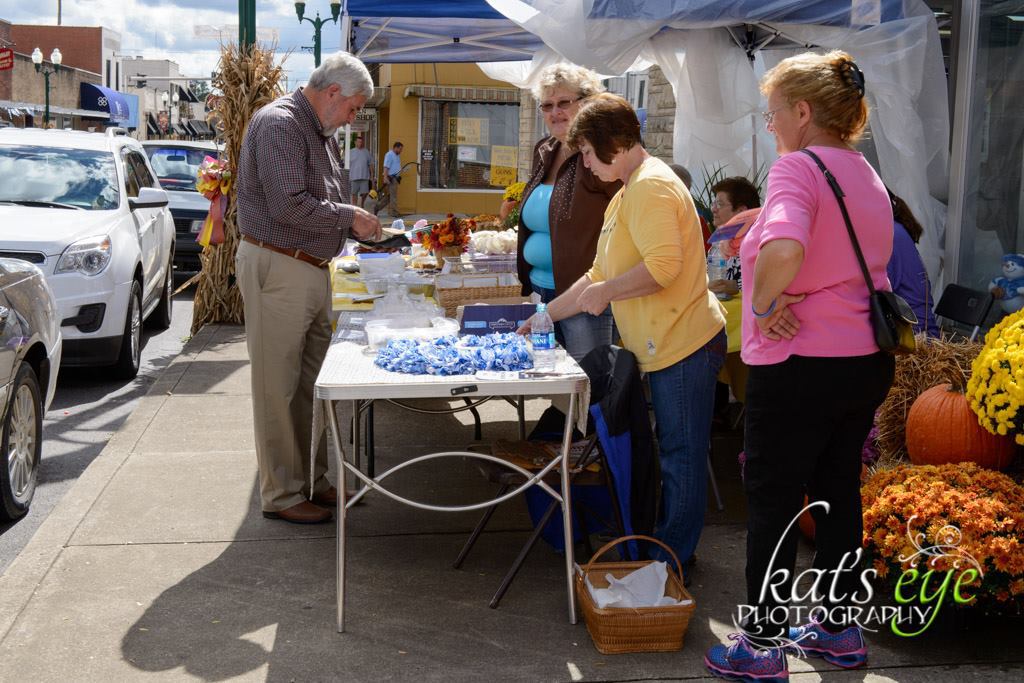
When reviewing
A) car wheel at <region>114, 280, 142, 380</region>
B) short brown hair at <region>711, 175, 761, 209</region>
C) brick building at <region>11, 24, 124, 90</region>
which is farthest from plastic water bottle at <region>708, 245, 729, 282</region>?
brick building at <region>11, 24, 124, 90</region>

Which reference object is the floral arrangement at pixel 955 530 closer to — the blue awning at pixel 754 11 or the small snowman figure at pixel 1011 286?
the small snowman figure at pixel 1011 286

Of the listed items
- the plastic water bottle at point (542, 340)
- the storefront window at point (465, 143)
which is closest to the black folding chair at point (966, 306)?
the plastic water bottle at point (542, 340)

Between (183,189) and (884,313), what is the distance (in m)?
13.2

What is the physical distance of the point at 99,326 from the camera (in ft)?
26.5

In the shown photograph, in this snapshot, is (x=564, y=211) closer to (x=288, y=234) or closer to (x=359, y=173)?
(x=288, y=234)

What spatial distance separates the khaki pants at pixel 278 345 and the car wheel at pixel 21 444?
1204 mm

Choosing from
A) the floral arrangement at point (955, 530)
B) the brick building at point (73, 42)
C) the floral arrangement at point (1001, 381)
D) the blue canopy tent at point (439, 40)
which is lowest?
the floral arrangement at point (955, 530)

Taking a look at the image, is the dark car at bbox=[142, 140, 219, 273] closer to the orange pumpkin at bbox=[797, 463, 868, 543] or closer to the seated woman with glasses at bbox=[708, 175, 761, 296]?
the seated woman with glasses at bbox=[708, 175, 761, 296]

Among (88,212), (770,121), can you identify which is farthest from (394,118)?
(770,121)

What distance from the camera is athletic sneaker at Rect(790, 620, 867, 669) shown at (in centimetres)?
362

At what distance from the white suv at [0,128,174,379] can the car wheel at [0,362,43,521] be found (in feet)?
5.40

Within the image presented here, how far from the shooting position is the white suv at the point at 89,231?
786 centimetres

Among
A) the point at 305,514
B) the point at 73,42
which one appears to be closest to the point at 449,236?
the point at 305,514

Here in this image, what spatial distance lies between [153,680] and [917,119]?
15.2 ft
